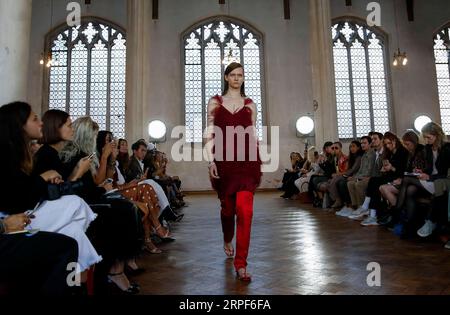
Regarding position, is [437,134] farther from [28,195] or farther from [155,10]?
[155,10]

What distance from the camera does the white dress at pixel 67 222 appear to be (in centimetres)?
163

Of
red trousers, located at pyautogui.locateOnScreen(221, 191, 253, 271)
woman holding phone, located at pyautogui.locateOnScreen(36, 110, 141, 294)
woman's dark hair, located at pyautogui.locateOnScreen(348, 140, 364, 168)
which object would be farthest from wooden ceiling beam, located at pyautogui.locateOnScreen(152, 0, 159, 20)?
red trousers, located at pyautogui.locateOnScreen(221, 191, 253, 271)

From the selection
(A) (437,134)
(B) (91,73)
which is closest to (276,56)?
(B) (91,73)

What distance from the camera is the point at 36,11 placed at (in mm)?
12711

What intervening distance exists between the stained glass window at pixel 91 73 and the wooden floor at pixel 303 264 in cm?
1000

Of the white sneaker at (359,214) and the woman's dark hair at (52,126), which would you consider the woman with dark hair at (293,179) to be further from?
the woman's dark hair at (52,126)

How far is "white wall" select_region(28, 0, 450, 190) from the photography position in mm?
12484

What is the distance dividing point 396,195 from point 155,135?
917 centimetres

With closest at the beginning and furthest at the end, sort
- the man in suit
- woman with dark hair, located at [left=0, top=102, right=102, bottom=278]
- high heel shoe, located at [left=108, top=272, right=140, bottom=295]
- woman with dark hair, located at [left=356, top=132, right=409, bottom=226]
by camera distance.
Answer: woman with dark hair, located at [left=0, top=102, right=102, bottom=278]
high heel shoe, located at [left=108, top=272, right=140, bottom=295]
the man in suit
woman with dark hair, located at [left=356, top=132, right=409, bottom=226]

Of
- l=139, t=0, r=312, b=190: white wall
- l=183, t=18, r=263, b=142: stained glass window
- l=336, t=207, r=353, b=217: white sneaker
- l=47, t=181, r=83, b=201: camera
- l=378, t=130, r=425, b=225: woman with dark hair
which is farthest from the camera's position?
l=183, t=18, r=263, b=142: stained glass window

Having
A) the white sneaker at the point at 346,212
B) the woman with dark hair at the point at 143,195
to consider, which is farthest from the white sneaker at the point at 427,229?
the woman with dark hair at the point at 143,195

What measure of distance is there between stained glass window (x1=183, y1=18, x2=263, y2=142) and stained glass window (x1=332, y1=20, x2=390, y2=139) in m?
3.19

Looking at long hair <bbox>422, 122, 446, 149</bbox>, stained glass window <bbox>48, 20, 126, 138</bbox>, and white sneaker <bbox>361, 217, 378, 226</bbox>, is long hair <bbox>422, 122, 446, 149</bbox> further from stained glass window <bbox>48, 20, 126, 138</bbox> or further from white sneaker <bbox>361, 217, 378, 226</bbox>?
stained glass window <bbox>48, 20, 126, 138</bbox>

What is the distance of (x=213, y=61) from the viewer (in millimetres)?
13141
